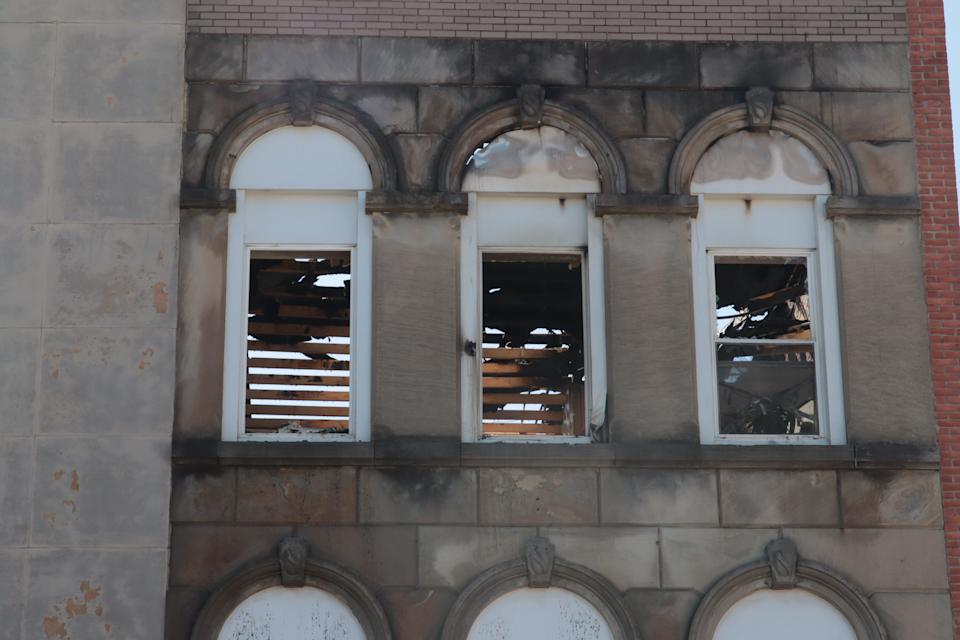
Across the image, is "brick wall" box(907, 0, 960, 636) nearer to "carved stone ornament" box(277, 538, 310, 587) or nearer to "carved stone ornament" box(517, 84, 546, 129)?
"carved stone ornament" box(517, 84, 546, 129)

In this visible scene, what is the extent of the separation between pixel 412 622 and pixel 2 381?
4.14 metres

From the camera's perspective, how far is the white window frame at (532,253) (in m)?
13.5

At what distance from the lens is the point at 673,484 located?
43.3 feet

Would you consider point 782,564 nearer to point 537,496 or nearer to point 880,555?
A: point 880,555

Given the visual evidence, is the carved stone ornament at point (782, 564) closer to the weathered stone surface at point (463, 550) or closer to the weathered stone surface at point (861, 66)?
the weathered stone surface at point (463, 550)

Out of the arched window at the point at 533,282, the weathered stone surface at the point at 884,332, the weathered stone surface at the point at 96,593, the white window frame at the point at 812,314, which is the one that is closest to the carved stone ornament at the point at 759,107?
the white window frame at the point at 812,314

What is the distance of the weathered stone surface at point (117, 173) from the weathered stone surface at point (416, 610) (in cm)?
392

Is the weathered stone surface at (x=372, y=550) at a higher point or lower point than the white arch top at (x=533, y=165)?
lower

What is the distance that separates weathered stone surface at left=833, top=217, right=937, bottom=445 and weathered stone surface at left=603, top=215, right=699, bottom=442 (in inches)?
56.4

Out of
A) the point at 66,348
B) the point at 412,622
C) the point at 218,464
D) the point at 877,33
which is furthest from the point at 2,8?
the point at 877,33

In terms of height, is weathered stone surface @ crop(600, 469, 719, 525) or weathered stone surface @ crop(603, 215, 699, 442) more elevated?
weathered stone surface @ crop(603, 215, 699, 442)

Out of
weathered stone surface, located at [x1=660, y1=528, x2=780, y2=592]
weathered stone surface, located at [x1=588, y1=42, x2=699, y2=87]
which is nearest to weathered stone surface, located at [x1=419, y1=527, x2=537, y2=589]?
weathered stone surface, located at [x1=660, y1=528, x2=780, y2=592]

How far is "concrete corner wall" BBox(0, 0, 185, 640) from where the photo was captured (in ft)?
42.3

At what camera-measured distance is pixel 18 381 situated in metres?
13.2
